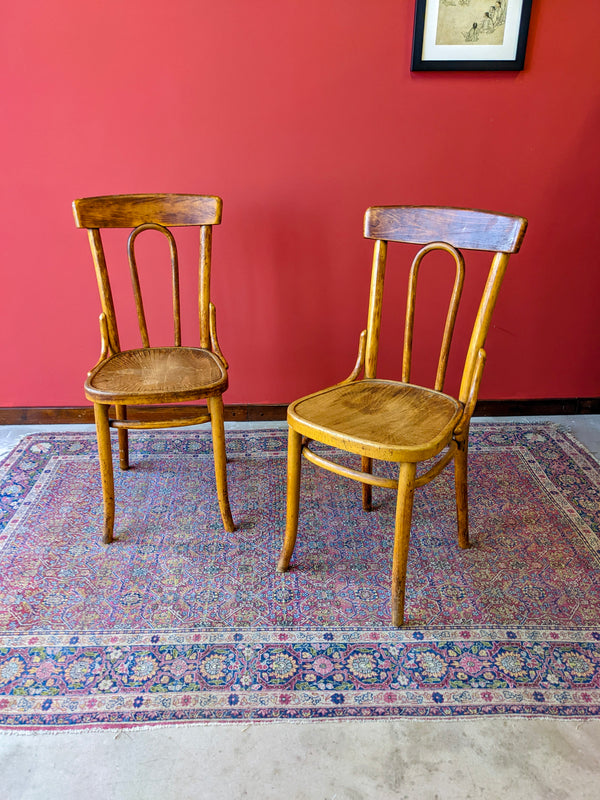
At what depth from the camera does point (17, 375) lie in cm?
248

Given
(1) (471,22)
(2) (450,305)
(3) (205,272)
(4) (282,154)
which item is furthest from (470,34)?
(3) (205,272)

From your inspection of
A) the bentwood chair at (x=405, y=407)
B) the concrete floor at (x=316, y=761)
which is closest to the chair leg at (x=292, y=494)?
the bentwood chair at (x=405, y=407)

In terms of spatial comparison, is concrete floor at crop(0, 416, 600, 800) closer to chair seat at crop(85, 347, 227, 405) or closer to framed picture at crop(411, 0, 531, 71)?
chair seat at crop(85, 347, 227, 405)

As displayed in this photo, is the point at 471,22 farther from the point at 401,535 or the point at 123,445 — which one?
the point at 123,445

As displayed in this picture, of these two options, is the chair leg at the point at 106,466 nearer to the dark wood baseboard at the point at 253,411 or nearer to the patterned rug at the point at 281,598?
the patterned rug at the point at 281,598

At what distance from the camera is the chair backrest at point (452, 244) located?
4.86 feet

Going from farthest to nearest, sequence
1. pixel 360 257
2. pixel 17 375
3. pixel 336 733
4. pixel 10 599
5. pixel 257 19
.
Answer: pixel 17 375 → pixel 360 257 → pixel 257 19 → pixel 10 599 → pixel 336 733

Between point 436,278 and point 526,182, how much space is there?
1.61ft

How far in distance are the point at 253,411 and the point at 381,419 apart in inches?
44.7

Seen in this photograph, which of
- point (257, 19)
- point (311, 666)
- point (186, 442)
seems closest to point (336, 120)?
point (257, 19)

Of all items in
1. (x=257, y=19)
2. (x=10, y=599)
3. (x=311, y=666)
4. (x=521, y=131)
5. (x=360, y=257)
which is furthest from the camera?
(x=360, y=257)

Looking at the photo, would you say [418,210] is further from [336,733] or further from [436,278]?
[336,733]

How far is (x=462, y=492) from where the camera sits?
67.3 inches

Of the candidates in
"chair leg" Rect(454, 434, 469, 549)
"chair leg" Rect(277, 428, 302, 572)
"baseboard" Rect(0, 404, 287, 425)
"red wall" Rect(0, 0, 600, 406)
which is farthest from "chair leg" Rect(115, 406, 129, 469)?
"chair leg" Rect(454, 434, 469, 549)
